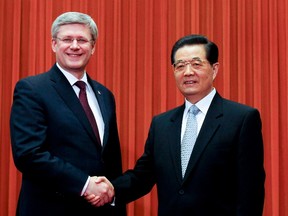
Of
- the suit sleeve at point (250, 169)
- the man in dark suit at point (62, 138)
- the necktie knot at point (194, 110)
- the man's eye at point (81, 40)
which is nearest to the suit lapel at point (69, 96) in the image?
the man in dark suit at point (62, 138)

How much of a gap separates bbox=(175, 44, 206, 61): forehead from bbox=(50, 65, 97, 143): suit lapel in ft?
1.36

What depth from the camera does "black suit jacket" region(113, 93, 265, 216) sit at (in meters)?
1.67

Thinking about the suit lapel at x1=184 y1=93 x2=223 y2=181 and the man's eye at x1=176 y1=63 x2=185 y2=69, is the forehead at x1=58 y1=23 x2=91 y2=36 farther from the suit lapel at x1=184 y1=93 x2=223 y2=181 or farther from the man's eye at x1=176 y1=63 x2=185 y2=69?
the suit lapel at x1=184 y1=93 x2=223 y2=181

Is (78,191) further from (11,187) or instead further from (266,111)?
(266,111)

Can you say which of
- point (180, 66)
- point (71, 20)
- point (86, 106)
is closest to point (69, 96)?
point (86, 106)

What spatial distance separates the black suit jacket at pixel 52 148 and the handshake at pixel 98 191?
0.03 meters

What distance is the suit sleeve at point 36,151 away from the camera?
5.77ft

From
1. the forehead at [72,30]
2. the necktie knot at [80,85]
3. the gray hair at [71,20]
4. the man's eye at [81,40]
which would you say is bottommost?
the necktie knot at [80,85]

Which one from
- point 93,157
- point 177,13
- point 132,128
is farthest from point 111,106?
point 177,13

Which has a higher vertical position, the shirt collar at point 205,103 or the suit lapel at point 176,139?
the shirt collar at point 205,103

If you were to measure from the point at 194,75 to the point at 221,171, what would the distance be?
37 cm

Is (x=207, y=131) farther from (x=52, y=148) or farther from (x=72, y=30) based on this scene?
(x=72, y=30)

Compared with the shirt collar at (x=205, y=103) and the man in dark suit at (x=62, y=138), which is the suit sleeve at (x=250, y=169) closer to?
the shirt collar at (x=205, y=103)

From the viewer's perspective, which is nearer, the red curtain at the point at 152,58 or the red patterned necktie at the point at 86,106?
the red patterned necktie at the point at 86,106
